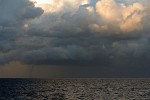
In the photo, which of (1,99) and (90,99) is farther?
(1,99)

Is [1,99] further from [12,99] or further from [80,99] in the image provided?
[80,99]

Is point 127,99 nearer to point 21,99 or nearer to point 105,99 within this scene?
point 105,99

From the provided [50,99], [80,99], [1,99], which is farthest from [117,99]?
[1,99]

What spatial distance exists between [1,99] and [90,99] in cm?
3325

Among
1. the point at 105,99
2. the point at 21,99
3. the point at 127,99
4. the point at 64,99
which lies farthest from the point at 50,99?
the point at 127,99

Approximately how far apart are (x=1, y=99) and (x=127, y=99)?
4584 centimetres

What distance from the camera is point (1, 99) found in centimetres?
10494

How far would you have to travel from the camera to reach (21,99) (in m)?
101

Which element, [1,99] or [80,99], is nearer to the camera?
[80,99]

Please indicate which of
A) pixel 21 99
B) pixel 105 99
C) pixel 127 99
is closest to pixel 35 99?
pixel 21 99

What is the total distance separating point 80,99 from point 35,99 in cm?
1579

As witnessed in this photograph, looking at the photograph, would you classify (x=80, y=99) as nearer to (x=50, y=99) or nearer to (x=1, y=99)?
(x=50, y=99)

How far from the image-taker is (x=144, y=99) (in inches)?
3816

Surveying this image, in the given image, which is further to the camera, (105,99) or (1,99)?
(1,99)
